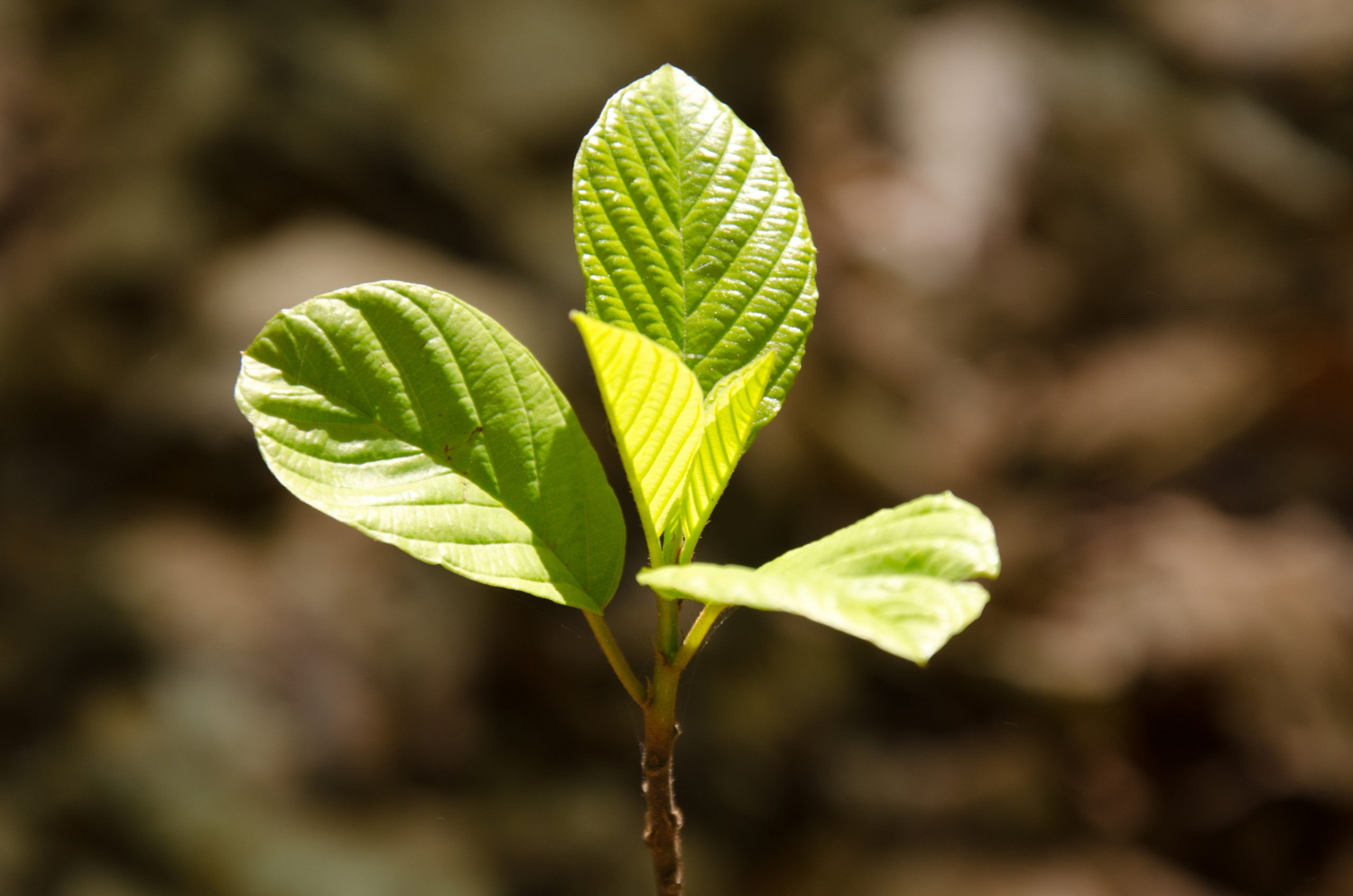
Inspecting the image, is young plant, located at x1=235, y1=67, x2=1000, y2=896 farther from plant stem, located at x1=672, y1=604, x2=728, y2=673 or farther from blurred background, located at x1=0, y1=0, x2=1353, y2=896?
blurred background, located at x1=0, y1=0, x2=1353, y2=896

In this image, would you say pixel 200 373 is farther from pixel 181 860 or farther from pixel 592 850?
pixel 592 850

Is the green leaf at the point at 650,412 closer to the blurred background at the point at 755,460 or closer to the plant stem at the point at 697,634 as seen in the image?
the plant stem at the point at 697,634

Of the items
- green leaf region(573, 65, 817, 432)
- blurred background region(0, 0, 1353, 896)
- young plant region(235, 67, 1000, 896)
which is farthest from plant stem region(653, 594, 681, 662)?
blurred background region(0, 0, 1353, 896)

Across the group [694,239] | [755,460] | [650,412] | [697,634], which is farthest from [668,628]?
[755,460]

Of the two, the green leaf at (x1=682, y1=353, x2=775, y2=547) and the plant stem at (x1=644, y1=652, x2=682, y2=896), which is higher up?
the green leaf at (x1=682, y1=353, x2=775, y2=547)

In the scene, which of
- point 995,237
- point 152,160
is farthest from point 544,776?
point 995,237

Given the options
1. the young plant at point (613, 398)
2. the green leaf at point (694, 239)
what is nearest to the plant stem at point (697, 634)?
the young plant at point (613, 398)
